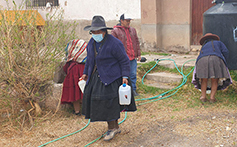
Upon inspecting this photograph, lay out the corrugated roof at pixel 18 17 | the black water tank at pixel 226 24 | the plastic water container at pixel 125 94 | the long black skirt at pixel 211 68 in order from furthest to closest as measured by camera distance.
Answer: the black water tank at pixel 226 24 → the long black skirt at pixel 211 68 → the corrugated roof at pixel 18 17 → the plastic water container at pixel 125 94

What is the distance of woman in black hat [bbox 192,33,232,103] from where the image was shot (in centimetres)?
522

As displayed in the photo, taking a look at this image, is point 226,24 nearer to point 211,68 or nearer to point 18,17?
point 211,68

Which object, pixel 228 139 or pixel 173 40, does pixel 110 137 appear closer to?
pixel 228 139

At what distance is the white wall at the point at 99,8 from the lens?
10227 mm

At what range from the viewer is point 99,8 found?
447 inches

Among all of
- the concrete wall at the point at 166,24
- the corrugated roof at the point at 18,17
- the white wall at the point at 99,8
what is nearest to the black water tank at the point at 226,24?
the corrugated roof at the point at 18,17

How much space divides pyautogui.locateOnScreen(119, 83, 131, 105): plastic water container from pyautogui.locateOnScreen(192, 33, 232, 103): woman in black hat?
187 centimetres

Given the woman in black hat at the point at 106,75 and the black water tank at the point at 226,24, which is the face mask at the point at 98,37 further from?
the black water tank at the point at 226,24

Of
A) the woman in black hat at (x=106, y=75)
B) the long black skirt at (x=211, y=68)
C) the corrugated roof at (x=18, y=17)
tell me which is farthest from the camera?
the long black skirt at (x=211, y=68)

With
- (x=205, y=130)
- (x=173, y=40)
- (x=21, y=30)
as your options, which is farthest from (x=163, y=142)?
(x=173, y=40)

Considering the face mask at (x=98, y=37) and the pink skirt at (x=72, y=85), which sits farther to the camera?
the pink skirt at (x=72, y=85)

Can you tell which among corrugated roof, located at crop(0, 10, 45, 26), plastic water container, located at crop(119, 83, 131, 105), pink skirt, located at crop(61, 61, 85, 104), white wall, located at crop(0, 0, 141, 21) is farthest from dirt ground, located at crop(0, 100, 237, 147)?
white wall, located at crop(0, 0, 141, 21)

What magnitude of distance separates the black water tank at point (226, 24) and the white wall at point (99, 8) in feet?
15.1

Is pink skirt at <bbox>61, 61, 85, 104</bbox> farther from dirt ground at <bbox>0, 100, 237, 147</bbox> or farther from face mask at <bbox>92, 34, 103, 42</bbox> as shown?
face mask at <bbox>92, 34, 103, 42</bbox>
